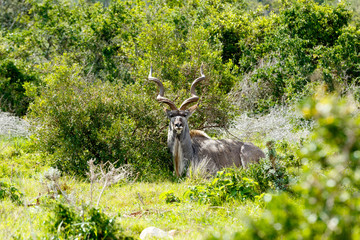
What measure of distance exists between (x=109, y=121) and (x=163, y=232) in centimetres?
431

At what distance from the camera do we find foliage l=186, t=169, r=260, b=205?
5.29m

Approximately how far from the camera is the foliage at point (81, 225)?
3.59 m

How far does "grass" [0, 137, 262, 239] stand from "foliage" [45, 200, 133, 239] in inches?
5.5

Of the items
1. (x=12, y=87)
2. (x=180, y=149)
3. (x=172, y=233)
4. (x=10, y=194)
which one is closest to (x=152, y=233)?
(x=172, y=233)

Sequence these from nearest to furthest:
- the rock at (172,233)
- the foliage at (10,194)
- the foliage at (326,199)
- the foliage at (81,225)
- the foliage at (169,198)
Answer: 1. the foliage at (326,199)
2. the foliage at (81,225)
3. the rock at (172,233)
4. the foliage at (10,194)
5. the foliage at (169,198)

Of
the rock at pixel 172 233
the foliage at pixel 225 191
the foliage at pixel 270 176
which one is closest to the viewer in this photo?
the rock at pixel 172 233

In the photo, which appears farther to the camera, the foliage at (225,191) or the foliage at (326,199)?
the foliage at (225,191)

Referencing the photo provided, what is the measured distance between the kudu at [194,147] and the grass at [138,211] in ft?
3.16

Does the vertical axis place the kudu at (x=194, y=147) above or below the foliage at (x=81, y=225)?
below

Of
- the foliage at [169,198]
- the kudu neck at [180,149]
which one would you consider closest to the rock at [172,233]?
the foliage at [169,198]

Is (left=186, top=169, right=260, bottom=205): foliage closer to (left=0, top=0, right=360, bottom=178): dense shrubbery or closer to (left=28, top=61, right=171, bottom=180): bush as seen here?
(left=28, top=61, right=171, bottom=180): bush

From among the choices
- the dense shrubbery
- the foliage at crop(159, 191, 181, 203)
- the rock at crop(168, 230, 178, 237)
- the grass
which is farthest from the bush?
the rock at crop(168, 230, 178, 237)

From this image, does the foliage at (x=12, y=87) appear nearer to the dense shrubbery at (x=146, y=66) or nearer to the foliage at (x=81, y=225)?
the dense shrubbery at (x=146, y=66)

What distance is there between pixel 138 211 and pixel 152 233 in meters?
1.22
